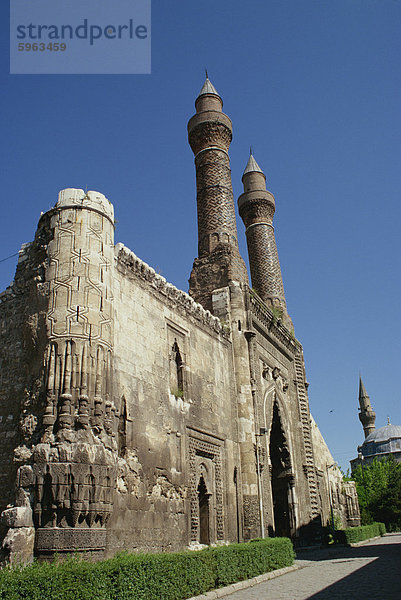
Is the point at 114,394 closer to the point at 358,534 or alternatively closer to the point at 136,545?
the point at 136,545

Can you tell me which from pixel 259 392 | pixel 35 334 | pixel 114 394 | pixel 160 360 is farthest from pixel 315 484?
pixel 35 334

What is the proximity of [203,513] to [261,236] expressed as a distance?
540 inches

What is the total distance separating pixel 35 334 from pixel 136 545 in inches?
149

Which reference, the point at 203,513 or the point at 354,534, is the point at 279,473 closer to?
the point at 354,534

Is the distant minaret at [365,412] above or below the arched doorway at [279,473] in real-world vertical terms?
above

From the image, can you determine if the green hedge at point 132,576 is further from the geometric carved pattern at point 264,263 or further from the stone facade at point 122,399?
the geometric carved pattern at point 264,263

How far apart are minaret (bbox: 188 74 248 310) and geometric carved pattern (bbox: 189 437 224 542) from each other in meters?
4.68

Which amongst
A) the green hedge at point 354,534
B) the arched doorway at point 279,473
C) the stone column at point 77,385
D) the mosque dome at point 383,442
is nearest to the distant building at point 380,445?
the mosque dome at point 383,442

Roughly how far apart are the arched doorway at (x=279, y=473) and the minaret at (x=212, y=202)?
474 cm

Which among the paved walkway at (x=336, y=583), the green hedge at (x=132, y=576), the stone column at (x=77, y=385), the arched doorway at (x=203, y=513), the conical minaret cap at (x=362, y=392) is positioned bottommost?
the paved walkway at (x=336, y=583)

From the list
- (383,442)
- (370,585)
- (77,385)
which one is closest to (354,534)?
(370,585)

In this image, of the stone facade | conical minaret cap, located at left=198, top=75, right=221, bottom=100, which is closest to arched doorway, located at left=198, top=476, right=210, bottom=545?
the stone facade

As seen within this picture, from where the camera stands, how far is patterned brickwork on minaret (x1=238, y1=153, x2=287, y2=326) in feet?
71.4

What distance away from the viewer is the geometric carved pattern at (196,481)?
1086 cm
